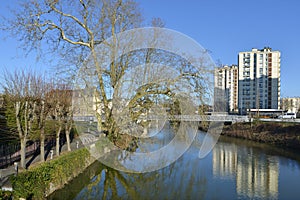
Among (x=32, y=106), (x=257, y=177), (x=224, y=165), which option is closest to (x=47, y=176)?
(x=32, y=106)

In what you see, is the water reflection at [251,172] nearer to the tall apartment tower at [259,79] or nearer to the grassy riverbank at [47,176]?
the grassy riverbank at [47,176]

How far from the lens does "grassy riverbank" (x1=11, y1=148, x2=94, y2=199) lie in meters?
7.92

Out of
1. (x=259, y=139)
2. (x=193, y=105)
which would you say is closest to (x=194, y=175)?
(x=193, y=105)

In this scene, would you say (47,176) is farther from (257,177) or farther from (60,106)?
(257,177)

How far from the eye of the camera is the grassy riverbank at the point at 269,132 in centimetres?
2565

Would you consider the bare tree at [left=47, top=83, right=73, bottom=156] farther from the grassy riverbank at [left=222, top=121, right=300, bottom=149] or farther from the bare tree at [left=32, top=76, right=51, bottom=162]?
the grassy riverbank at [left=222, top=121, right=300, bottom=149]

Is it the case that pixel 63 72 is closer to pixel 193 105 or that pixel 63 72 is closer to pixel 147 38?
pixel 147 38

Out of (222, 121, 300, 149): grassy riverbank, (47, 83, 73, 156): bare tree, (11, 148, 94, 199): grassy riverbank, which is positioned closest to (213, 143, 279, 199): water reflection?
(222, 121, 300, 149): grassy riverbank

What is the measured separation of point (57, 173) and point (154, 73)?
16.6 ft

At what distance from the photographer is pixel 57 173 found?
10273 mm

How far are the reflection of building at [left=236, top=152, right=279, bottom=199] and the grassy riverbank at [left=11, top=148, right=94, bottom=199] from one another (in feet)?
22.4

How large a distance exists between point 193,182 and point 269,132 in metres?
21.1

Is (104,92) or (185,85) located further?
(104,92)

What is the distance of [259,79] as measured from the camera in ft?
206
